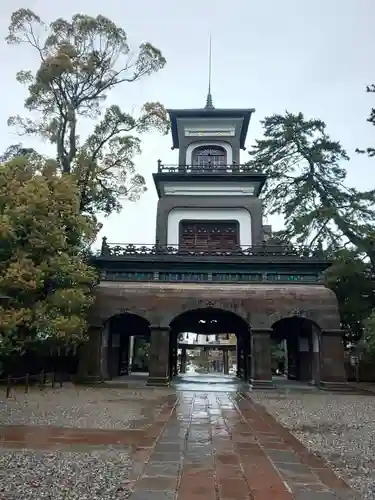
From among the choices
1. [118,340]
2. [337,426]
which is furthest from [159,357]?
[337,426]

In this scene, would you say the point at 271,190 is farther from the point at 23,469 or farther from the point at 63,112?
the point at 23,469

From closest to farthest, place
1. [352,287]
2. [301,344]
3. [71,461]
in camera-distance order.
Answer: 1. [71,461]
2. [301,344]
3. [352,287]

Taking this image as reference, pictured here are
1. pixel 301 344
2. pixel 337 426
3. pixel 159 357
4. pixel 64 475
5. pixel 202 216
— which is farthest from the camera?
pixel 202 216

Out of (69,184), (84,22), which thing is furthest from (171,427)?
(84,22)

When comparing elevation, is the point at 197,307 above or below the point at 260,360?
above

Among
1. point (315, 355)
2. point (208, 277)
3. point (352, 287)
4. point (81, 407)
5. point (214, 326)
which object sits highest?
point (352, 287)

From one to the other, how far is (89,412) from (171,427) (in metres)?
2.39

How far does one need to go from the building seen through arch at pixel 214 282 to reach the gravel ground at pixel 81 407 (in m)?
2.69

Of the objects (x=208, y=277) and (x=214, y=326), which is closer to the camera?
(x=208, y=277)

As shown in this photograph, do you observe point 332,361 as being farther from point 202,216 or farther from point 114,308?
point 202,216

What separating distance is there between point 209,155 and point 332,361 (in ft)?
38.6

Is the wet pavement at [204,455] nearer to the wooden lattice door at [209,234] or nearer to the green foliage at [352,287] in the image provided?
the wooden lattice door at [209,234]

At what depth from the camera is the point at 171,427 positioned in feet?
25.2

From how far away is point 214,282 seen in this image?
16.7 m
